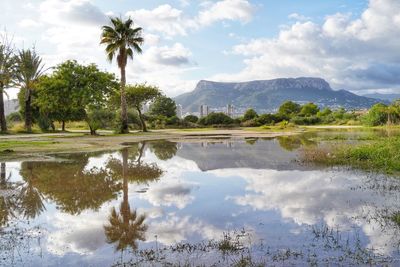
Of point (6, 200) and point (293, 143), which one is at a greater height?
point (293, 143)

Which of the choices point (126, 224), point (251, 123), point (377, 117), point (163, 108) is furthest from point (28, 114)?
point (377, 117)

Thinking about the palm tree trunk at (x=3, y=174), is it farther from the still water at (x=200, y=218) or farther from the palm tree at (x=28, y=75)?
the palm tree at (x=28, y=75)

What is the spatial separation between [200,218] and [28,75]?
5177cm

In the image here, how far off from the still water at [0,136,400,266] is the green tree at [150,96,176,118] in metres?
76.2

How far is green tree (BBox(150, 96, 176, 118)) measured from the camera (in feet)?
305

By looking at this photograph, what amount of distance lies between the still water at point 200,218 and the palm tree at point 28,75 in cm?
4072

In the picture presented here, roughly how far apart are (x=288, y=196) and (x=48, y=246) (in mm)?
6639

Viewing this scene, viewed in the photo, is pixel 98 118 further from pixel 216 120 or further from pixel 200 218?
pixel 200 218

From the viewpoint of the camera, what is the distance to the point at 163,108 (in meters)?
93.2

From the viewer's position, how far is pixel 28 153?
25.2 metres

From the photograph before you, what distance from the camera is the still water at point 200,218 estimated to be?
686 centimetres

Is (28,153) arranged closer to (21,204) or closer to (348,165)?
(21,204)

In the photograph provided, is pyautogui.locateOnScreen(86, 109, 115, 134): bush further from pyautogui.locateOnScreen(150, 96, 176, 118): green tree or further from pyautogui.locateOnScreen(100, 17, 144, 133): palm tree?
pyautogui.locateOnScreen(150, 96, 176, 118): green tree

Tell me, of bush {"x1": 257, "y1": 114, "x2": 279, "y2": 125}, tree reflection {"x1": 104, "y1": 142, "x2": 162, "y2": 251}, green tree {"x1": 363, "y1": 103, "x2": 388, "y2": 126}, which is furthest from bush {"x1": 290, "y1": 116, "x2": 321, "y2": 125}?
tree reflection {"x1": 104, "y1": 142, "x2": 162, "y2": 251}
